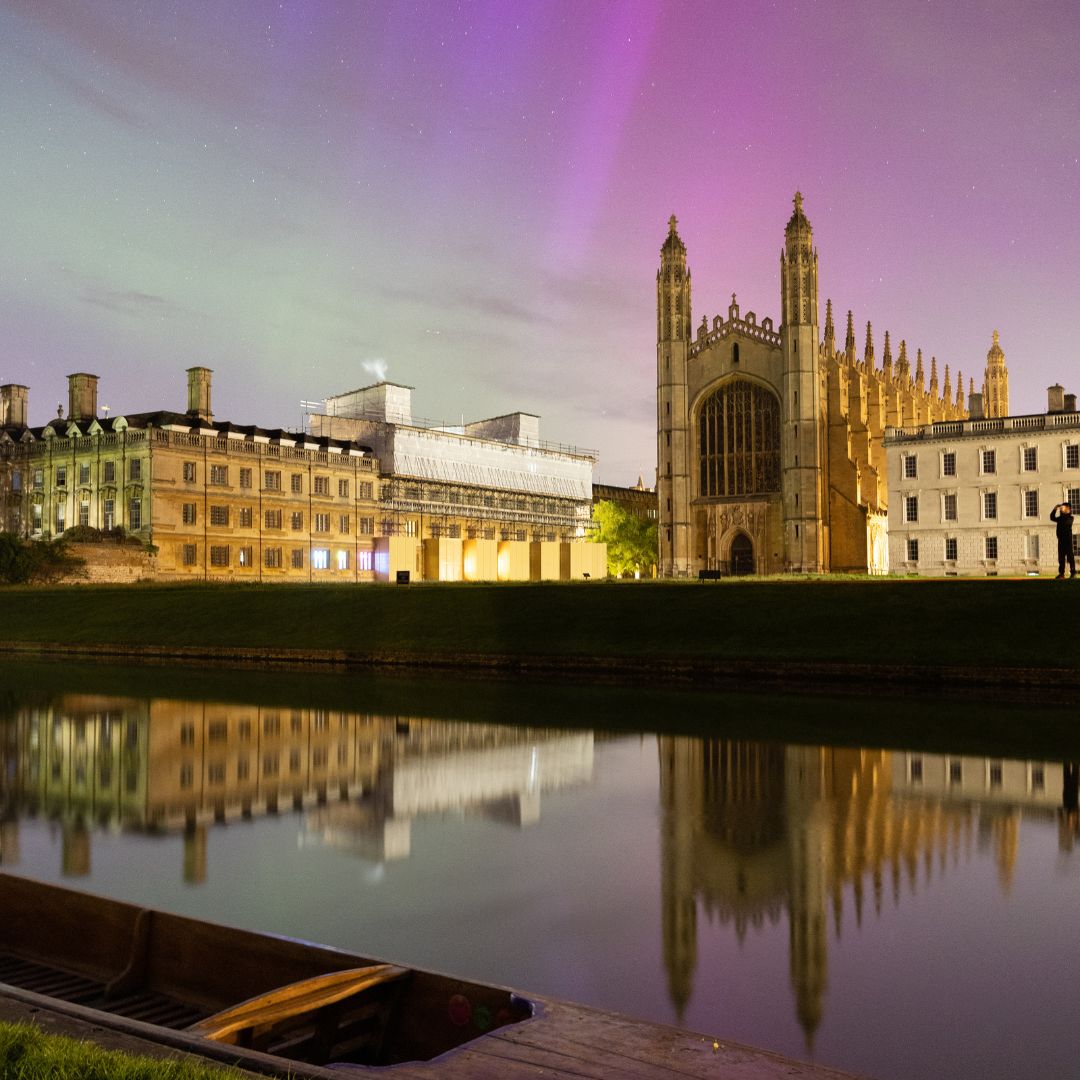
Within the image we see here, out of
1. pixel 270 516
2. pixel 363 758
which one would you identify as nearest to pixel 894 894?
pixel 363 758

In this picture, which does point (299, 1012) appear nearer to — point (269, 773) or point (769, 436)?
point (269, 773)

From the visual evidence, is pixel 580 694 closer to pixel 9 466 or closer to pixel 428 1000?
pixel 428 1000

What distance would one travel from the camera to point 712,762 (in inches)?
540

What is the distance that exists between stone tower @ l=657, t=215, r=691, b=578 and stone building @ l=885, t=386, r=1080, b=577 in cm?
1559

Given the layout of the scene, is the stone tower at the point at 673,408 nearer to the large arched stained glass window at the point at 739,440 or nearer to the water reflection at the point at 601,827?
the large arched stained glass window at the point at 739,440

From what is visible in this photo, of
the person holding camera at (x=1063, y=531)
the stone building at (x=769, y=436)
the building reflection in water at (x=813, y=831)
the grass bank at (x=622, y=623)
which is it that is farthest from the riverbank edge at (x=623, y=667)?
the stone building at (x=769, y=436)

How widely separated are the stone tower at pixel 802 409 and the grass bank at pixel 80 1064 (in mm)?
69249

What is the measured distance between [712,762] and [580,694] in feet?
28.7

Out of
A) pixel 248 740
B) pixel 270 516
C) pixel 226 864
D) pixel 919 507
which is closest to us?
pixel 226 864

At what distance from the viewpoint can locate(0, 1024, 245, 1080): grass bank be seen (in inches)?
147

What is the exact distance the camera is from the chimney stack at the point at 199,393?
7069 cm

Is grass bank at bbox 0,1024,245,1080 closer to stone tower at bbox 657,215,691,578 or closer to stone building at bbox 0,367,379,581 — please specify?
stone building at bbox 0,367,379,581

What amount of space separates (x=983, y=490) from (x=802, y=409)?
13.9 meters

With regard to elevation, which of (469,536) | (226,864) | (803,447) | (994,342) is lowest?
(226,864)
